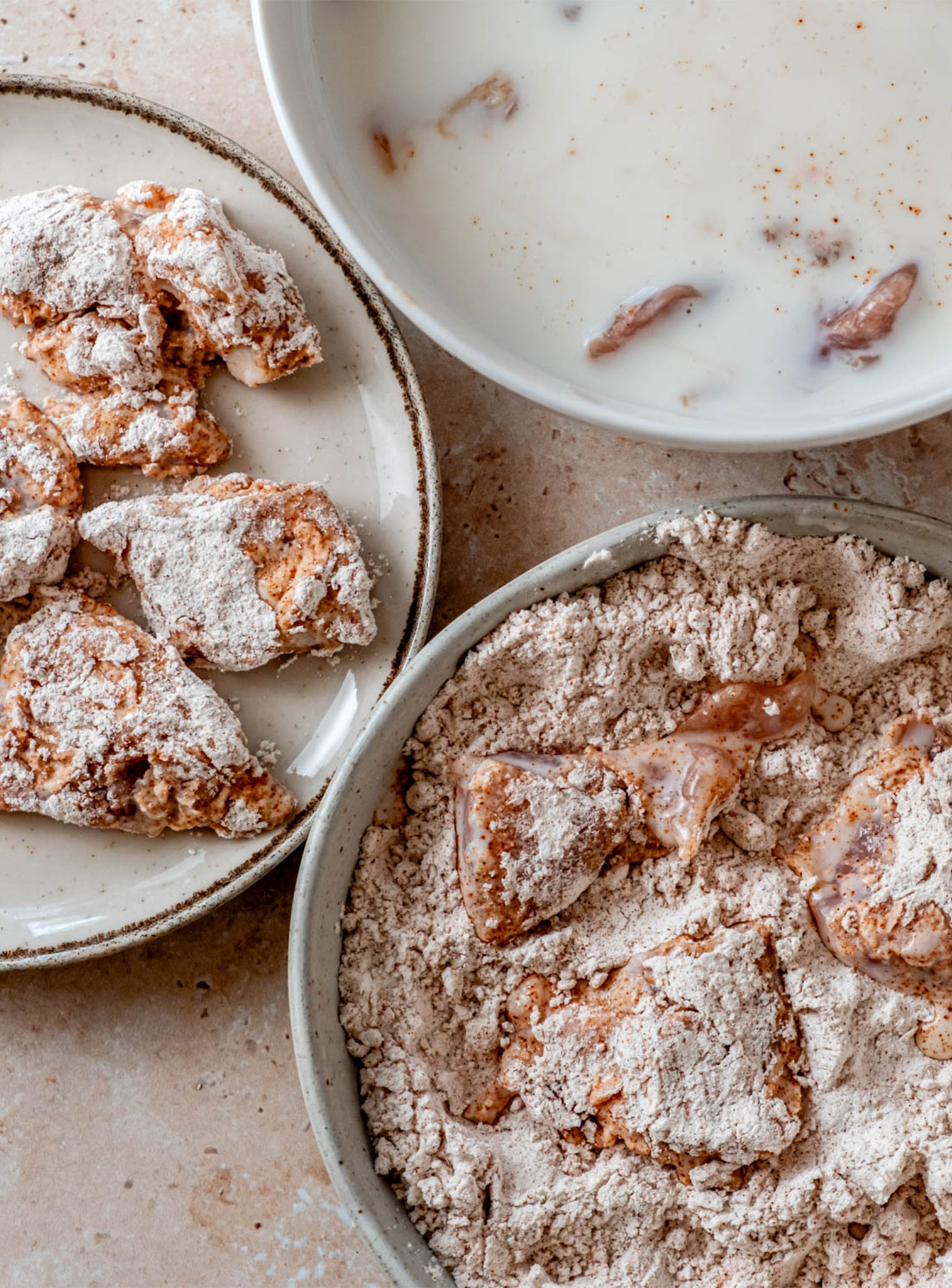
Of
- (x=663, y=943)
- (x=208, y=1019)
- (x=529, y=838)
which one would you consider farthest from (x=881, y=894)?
(x=208, y=1019)

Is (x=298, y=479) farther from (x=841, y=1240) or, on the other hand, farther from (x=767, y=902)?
(x=841, y=1240)

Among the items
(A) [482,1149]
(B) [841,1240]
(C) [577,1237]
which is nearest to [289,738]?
(A) [482,1149]

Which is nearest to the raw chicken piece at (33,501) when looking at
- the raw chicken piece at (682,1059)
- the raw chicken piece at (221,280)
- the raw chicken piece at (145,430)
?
the raw chicken piece at (145,430)

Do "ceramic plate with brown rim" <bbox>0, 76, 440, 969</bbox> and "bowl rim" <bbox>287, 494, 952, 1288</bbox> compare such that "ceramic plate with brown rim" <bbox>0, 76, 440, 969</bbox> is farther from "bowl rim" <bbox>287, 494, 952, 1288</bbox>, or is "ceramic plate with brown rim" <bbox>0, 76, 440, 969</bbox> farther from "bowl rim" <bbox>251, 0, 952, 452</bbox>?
"bowl rim" <bbox>251, 0, 952, 452</bbox>

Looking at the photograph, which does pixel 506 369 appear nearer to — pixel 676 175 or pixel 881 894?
pixel 676 175

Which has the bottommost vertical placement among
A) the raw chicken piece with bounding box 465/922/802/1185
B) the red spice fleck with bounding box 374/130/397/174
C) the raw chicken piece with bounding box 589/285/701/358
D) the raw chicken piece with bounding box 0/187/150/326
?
the raw chicken piece with bounding box 465/922/802/1185

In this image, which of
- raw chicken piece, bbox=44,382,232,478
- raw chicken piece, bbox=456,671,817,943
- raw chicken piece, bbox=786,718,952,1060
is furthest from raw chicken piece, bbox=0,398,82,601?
raw chicken piece, bbox=786,718,952,1060
